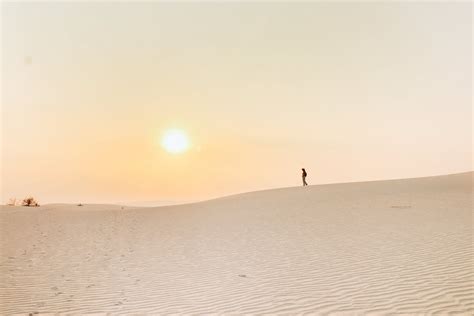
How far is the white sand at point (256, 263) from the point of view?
8.00 metres

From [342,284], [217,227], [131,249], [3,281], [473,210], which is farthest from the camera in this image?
[217,227]

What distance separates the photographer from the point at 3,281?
1016 cm

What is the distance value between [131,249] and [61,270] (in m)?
2.98

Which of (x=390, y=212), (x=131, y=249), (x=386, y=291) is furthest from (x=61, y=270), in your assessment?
(x=390, y=212)

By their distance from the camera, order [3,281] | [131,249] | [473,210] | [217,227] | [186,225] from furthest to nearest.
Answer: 1. [186,225]
2. [217,227]
3. [473,210]
4. [131,249]
5. [3,281]

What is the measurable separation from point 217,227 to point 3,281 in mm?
9093

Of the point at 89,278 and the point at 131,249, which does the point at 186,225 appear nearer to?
the point at 131,249

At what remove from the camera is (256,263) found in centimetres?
1098

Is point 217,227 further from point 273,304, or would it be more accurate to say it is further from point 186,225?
point 273,304

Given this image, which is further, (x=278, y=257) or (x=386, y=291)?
(x=278, y=257)

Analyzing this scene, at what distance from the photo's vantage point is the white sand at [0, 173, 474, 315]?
800cm

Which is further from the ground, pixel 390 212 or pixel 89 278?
pixel 390 212

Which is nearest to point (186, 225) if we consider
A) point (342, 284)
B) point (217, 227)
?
point (217, 227)

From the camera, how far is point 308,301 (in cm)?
788
